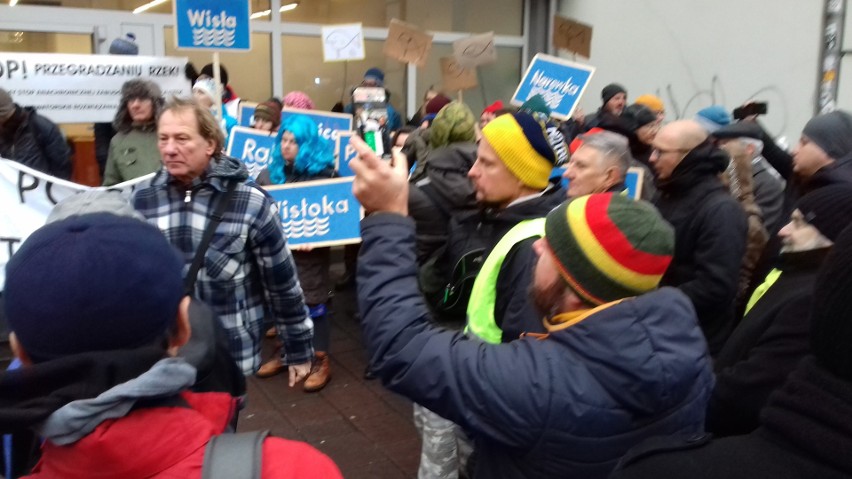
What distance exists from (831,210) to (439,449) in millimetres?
1835

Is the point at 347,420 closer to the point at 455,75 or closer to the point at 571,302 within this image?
the point at 571,302

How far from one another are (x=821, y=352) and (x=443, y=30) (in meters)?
11.2

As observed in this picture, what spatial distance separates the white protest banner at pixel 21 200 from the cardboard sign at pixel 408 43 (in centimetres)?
408

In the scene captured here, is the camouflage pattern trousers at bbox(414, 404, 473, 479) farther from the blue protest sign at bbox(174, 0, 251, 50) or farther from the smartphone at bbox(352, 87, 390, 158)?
the smartphone at bbox(352, 87, 390, 158)

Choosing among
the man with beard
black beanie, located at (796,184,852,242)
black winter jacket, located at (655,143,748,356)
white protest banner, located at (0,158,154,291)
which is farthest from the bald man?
white protest banner, located at (0,158,154,291)

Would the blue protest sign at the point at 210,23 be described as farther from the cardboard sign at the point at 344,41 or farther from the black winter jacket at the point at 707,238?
the black winter jacket at the point at 707,238

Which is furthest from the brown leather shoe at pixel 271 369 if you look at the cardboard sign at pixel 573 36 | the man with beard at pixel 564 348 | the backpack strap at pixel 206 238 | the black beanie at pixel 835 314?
the cardboard sign at pixel 573 36

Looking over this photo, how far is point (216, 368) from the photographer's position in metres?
1.65

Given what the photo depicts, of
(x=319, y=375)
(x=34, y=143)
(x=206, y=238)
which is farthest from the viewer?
(x=34, y=143)

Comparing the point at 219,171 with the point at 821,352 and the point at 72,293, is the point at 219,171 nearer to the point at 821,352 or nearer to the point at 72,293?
the point at 72,293

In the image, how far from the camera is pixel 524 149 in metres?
2.75

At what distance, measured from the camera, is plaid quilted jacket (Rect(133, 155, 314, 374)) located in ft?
9.71

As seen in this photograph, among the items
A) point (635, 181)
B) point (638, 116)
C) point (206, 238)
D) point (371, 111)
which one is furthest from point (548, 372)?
point (371, 111)

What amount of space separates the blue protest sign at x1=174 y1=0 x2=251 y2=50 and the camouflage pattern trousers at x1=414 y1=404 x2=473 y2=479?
3.75 m
